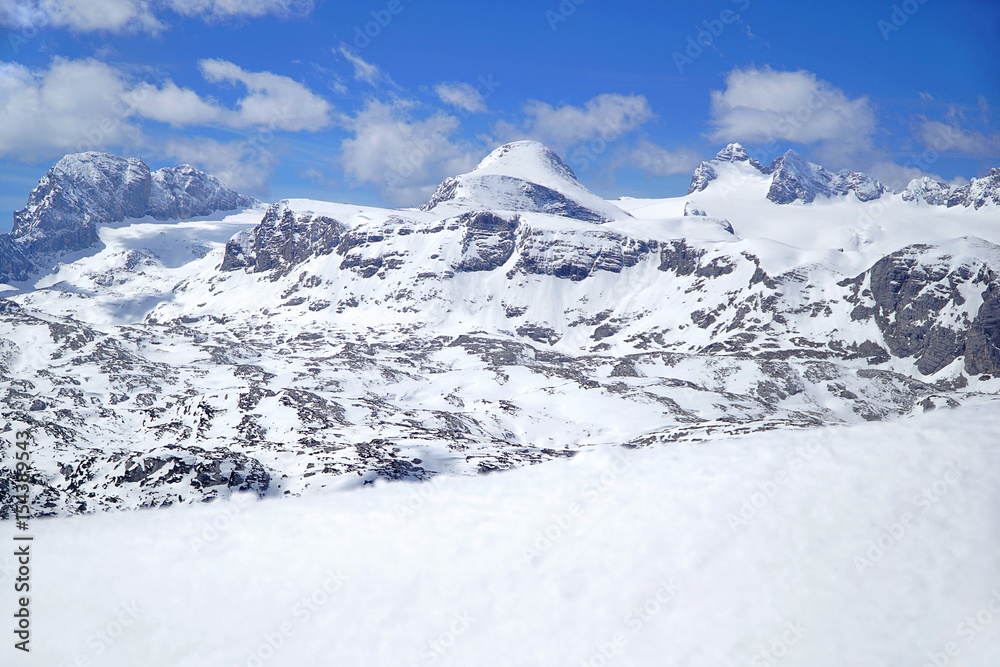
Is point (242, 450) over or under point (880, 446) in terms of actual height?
under

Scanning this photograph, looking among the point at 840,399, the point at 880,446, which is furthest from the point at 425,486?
the point at 840,399

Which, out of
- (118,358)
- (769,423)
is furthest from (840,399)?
(118,358)

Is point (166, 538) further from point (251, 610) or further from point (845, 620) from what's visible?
point (845, 620)

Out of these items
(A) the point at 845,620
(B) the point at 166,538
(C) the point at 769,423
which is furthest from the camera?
(C) the point at 769,423

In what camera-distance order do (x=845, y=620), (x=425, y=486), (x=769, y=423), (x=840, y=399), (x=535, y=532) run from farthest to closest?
(x=840, y=399), (x=769, y=423), (x=425, y=486), (x=535, y=532), (x=845, y=620)

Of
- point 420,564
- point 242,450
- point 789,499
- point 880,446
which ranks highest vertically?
point 880,446

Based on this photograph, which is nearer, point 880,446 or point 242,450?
point 880,446
